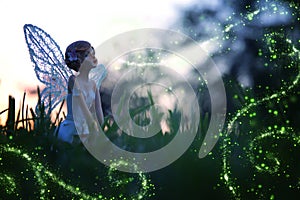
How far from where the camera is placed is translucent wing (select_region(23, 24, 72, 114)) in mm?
3463

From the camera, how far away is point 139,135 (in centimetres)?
154

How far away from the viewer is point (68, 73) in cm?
370

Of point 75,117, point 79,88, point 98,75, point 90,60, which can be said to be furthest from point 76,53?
point 98,75

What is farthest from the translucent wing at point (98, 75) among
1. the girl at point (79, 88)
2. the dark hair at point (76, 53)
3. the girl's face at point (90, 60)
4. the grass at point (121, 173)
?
the grass at point (121, 173)

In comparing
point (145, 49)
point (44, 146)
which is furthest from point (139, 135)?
point (145, 49)

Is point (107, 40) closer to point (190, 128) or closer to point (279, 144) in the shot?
point (190, 128)

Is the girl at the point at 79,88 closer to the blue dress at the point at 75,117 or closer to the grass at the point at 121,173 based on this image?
the blue dress at the point at 75,117

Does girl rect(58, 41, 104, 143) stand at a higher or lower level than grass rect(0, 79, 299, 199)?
higher

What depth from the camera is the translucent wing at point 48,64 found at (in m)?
3.46

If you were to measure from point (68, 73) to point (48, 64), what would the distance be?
0.19m

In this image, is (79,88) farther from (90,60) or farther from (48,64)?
(48,64)

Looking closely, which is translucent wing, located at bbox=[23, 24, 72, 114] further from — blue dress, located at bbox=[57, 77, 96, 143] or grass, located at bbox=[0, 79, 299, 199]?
grass, located at bbox=[0, 79, 299, 199]

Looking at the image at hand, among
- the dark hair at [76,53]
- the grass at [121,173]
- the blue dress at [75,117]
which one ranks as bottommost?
the grass at [121,173]

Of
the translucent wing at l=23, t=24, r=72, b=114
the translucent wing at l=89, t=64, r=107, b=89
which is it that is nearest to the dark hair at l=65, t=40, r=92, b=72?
the translucent wing at l=89, t=64, r=107, b=89
